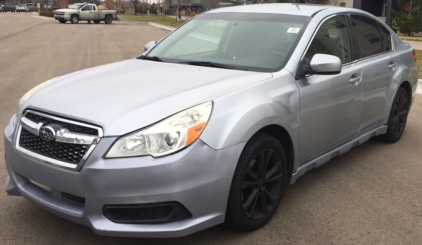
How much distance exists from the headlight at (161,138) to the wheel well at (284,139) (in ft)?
2.30

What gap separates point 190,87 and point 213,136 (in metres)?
0.52

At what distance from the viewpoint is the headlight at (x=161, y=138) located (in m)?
2.74

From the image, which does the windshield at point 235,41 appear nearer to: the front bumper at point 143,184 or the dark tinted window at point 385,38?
the front bumper at point 143,184

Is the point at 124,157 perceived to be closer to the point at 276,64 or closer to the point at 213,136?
the point at 213,136

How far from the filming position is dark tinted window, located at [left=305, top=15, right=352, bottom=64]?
4032 mm

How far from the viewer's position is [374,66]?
4715 millimetres

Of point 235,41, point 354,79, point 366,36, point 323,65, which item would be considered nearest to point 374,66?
point 366,36

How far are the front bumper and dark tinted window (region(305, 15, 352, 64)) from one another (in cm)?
149

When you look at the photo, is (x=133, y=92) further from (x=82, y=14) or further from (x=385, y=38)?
(x=82, y=14)

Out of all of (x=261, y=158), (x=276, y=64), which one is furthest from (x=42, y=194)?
(x=276, y=64)

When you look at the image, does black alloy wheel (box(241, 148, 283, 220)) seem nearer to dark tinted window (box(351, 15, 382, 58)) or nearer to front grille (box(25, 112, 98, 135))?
front grille (box(25, 112, 98, 135))

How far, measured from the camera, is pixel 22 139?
10.2 ft

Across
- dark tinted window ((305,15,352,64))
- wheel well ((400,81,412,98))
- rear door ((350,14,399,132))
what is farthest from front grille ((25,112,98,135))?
wheel well ((400,81,412,98))

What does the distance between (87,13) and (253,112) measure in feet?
137
